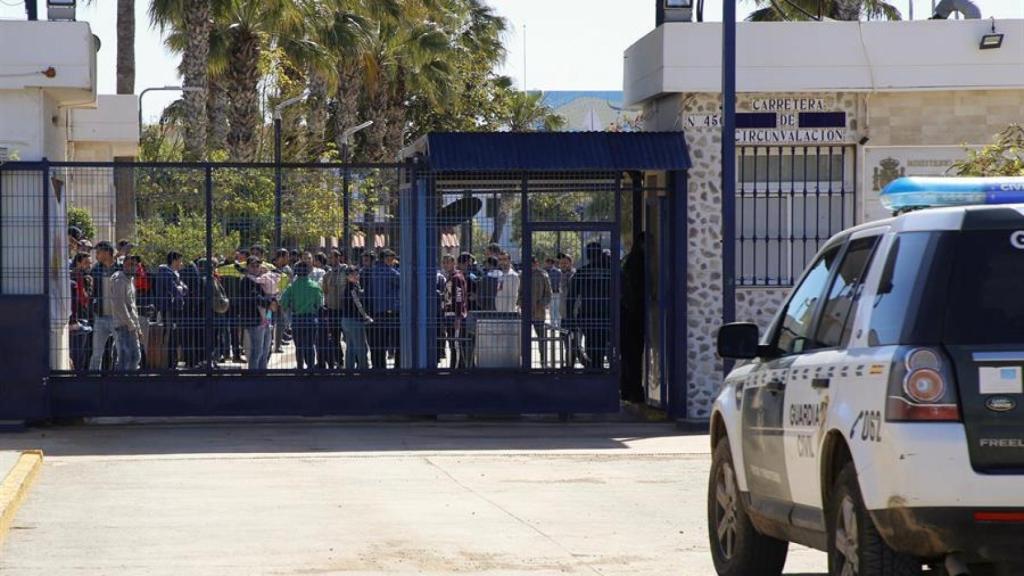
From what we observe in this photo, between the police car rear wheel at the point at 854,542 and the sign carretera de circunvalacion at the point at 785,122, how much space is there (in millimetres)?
12424

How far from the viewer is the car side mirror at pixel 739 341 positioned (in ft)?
27.8

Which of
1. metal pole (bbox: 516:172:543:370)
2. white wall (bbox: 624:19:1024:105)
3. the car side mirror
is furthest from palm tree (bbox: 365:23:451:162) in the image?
the car side mirror

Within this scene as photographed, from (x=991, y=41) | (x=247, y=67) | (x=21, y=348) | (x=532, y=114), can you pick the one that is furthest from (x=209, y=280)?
(x=532, y=114)

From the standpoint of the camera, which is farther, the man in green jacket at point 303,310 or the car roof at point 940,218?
the man in green jacket at point 303,310

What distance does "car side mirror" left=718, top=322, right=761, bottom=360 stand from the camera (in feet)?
27.8

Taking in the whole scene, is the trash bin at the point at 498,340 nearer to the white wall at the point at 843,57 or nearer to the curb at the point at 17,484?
the white wall at the point at 843,57

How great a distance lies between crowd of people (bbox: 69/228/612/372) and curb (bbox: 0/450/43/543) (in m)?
2.99

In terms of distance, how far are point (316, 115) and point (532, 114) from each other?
80.0 ft

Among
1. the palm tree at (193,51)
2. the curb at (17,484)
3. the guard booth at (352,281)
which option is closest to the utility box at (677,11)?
the guard booth at (352,281)

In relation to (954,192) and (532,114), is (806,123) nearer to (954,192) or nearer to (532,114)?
(954,192)

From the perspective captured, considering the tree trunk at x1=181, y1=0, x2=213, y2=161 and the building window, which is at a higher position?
the tree trunk at x1=181, y1=0, x2=213, y2=161

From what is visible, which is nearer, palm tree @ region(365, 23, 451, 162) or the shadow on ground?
the shadow on ground

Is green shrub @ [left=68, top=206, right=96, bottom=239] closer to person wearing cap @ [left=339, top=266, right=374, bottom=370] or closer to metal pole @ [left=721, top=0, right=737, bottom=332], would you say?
person wearing cap @ [left=339, top=266, right=374, bottom=370]

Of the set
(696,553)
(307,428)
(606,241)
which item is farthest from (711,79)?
(696,553)
